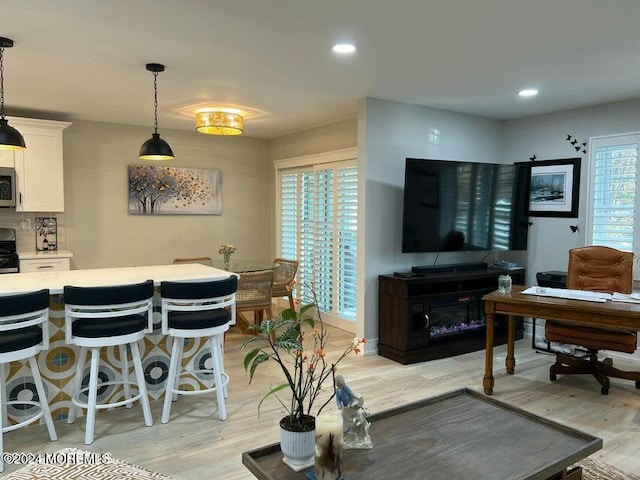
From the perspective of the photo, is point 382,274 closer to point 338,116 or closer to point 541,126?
point 338,116

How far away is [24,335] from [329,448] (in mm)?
2068

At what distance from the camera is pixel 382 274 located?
4.91 metres

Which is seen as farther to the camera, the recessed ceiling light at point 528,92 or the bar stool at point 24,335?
the recessed ceiling light at point 528,92

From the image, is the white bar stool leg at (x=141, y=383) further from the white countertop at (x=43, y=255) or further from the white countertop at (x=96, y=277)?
the white countertop at (x=43, y=255)

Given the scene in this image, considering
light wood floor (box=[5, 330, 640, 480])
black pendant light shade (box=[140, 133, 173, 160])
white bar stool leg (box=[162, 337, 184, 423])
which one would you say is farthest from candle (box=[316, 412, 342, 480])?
black pendant light shade (box=[140, 133, 173, 160])

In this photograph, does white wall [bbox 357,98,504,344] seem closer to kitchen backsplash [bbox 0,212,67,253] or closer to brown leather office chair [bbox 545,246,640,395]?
brown leather office chair [bbox 545,246,640,395]

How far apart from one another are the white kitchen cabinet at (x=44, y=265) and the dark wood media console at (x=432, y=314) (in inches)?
139

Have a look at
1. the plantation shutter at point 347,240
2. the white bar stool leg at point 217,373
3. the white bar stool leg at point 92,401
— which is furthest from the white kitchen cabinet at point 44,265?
the plantation shutter at point 347,240

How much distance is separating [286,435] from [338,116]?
4.46 metres

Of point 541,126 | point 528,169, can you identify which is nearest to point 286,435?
point 528,169

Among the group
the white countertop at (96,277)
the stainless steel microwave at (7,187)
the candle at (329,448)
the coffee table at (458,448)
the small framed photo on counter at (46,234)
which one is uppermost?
the stainless steel microwave at (7,187)

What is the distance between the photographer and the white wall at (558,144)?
16.0 ft

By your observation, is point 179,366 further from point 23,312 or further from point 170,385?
point 23,312

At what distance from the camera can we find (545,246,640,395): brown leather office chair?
12.5 ft
